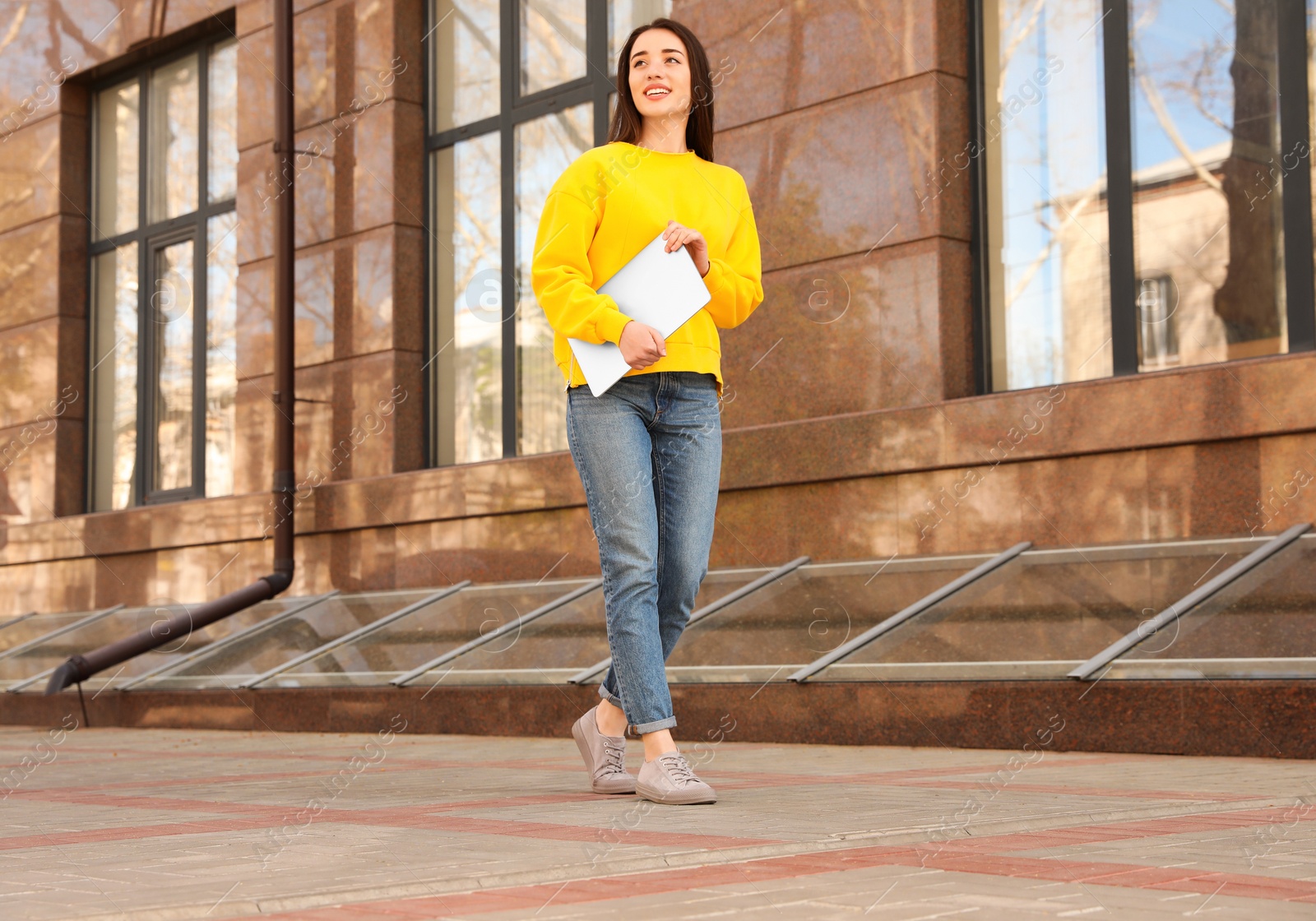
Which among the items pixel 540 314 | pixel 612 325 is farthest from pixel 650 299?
pixel 540 314

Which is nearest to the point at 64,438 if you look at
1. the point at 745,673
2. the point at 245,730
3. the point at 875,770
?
the point at 245,730

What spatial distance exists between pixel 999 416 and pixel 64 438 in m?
10.3

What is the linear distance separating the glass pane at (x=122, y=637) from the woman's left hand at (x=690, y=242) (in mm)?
7481

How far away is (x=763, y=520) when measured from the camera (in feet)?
28.2

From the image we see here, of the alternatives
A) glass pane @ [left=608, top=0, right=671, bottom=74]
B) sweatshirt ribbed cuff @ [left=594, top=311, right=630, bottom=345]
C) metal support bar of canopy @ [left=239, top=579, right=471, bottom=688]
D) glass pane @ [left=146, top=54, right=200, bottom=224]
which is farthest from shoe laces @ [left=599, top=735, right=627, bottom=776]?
glass pane @ [left=146, top=54, right=200, bottom=224]

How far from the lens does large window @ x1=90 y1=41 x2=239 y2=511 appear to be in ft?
44.2

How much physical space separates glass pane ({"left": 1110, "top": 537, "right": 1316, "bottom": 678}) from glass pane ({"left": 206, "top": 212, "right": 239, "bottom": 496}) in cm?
923

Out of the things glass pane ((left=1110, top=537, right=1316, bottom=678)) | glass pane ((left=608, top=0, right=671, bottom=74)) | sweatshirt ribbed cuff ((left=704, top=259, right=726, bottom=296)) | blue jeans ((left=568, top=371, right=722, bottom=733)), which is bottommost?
glass pane ((left=1110, top=537, right=1316, bottom=678))

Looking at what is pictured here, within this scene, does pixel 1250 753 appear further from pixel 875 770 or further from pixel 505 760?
pixel 505 760

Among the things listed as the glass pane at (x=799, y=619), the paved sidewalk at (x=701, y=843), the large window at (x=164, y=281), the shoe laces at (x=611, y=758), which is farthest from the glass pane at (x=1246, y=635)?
the large window at (x=164, y=281)

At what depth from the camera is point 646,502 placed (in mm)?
4207

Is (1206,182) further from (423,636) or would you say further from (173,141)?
(173,141)

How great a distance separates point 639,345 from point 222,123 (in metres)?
10.7

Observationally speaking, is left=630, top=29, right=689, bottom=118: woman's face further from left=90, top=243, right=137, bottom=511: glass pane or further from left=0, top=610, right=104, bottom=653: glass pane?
left=90, top=243, right=137, bottom=511: glass pane
